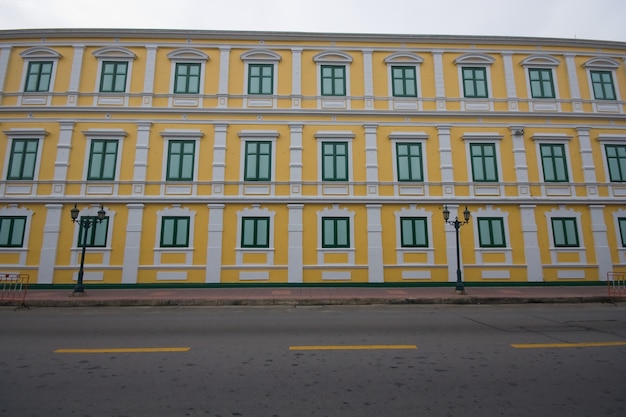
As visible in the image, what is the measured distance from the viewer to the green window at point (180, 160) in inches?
669

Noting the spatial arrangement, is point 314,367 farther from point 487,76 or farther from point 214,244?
point 487,76

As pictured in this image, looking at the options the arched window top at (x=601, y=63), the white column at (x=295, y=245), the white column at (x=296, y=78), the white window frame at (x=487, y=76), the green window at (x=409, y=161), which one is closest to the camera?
the white column at (x=295, y=245)

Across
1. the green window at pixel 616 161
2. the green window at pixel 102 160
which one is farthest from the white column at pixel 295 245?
the green window at pixel 616 161

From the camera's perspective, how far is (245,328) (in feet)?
26.0

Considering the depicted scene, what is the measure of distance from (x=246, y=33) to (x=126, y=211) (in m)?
11.3

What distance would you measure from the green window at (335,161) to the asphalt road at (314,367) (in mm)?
9435

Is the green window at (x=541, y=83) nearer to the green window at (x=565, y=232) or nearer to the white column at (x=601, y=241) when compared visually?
the white column at (x=601, y=241)

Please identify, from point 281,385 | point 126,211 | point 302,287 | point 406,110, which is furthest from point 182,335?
point 406,110

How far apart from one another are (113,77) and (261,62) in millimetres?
7878

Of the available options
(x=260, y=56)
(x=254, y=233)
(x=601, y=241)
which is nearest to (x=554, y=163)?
(x=601, y=241)

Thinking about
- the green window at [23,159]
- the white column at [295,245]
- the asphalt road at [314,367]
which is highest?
the green window at [23,159]

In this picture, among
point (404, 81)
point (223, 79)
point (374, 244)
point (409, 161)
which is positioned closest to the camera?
point (374, 244)

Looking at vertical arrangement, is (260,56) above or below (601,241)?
above

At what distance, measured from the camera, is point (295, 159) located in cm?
1727
